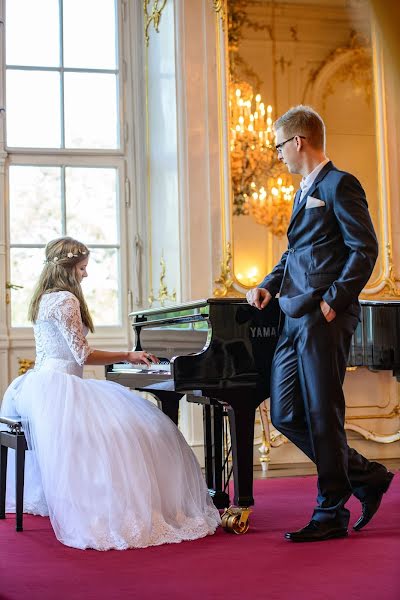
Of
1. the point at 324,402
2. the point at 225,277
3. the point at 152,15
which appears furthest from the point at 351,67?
the point at 324,402

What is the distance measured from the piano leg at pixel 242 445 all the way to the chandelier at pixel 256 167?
283 centimetres

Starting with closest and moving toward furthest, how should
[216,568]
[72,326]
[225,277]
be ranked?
[216,568] < [72,326] < [225,277]

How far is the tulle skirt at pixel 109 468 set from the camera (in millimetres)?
2928

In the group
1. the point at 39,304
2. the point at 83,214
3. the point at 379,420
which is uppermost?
the point at 83,214

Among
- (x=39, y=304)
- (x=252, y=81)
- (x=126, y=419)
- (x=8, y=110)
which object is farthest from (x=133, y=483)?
(x=8, y=110)

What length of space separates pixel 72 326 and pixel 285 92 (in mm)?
3193

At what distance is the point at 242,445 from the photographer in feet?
10.1

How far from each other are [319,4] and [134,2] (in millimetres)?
1499

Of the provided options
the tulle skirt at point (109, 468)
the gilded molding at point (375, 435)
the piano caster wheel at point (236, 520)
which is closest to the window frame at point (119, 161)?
the gilded molding at point (375, 435)

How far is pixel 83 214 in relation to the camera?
6.36 meters

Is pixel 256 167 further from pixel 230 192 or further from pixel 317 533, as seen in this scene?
pixel 317 533

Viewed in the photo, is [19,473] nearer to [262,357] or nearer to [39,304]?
[39,304]

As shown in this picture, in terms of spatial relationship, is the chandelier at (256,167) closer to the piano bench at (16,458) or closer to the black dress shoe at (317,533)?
the piano bench at (16,458)

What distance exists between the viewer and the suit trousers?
2.87 m
